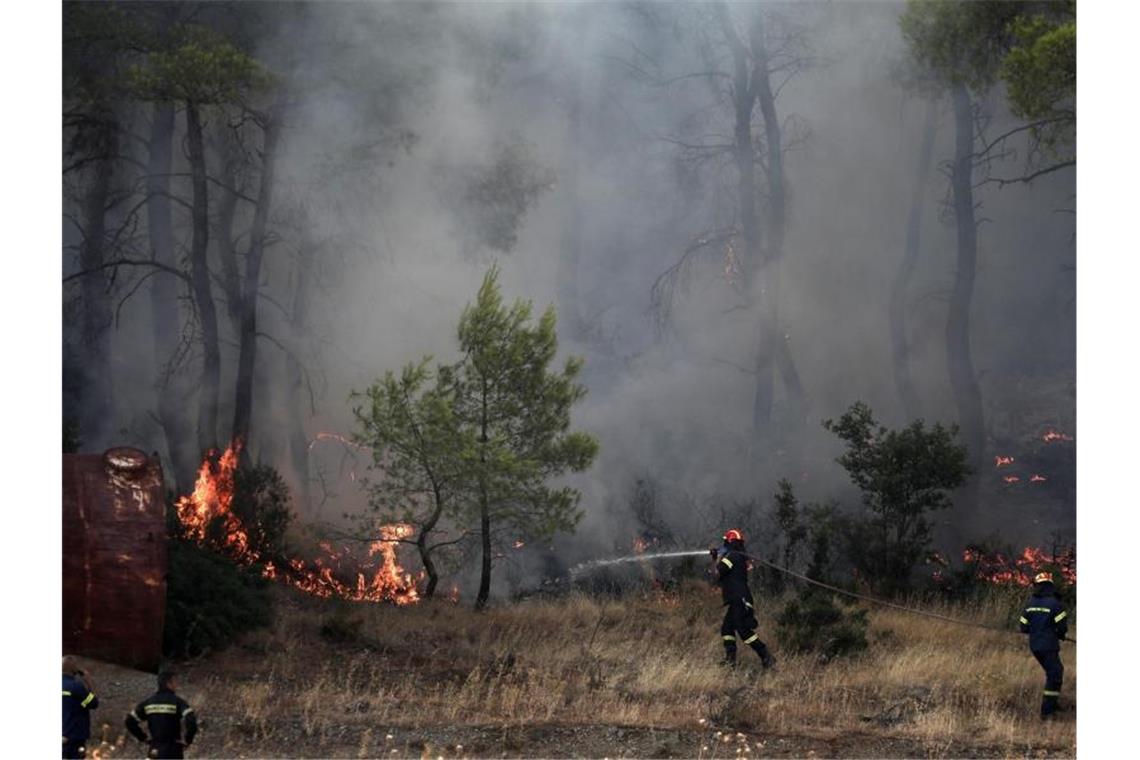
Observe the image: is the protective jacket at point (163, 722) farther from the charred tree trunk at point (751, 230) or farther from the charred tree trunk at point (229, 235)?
the charred tree trunk at point (751, 230)

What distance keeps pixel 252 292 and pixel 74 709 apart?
10.0 m

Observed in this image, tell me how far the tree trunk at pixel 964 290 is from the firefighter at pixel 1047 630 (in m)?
6.98

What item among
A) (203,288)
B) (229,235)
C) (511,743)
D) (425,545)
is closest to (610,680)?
(511,743)

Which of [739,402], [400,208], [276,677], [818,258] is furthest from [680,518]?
[276,677]

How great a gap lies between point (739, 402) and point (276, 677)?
8.74 m

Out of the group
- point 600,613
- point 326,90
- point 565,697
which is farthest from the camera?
point 326,90

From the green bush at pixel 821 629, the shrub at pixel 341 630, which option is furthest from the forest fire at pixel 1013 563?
the shrub at pixel 341 630

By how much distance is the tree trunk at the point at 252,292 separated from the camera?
A: 1861 centimetres

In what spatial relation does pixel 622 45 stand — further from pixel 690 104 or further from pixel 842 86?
pixel 842 86

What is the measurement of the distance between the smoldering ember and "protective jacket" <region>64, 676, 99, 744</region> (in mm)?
6337

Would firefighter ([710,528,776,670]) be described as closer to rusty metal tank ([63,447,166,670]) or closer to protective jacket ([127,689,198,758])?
rusty metal tank ([63,447,166,670])

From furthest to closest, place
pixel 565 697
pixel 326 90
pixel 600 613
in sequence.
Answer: pixel 326 90 → pixel 600 613 → pixel 565 697

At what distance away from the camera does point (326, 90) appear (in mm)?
18547

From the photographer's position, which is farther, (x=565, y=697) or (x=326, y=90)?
(x=326, y=90)
